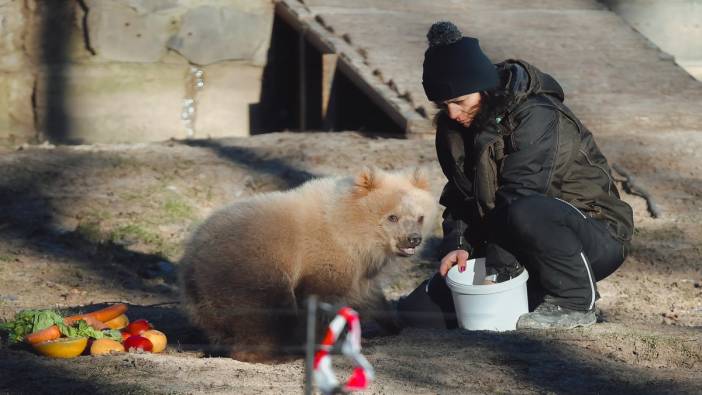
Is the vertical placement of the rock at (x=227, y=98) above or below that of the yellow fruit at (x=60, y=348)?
below

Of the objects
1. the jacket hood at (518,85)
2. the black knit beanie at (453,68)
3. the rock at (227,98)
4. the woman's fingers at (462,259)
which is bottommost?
the rock at (227,98)

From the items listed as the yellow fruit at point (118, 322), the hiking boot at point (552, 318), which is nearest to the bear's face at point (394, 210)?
the hiking boot at point (552, 318)

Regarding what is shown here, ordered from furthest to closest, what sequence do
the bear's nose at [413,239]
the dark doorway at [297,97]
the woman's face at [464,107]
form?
the dark doorway at [297,97] < the bear's nose at [413,239] < the woman's face at [464,107]

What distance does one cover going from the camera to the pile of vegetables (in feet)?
15.9

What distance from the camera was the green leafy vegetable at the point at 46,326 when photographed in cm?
498

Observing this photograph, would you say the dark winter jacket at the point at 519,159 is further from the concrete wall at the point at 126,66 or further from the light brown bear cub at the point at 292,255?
the concrete wall at the point at 126,66

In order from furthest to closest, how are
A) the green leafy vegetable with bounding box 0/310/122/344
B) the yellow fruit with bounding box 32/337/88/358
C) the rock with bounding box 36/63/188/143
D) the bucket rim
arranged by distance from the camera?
1. the rock with bounding box 36/63/188/143
2. the bucket rim
3. the green leafy vegetable with bounding box 0/310/122/344
4. the yellow fruit with bounding box 32/337/88/358

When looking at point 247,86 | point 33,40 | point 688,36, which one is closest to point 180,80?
point 247,86

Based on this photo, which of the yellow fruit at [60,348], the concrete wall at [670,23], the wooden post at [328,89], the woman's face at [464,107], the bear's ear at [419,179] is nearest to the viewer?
the yellow fruit at [60,348]

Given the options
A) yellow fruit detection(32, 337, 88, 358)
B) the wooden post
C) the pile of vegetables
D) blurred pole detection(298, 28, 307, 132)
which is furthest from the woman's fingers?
blurred pole detection(298, 28, 307, 132)

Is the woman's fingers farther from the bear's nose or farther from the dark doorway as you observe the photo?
the dark doorway

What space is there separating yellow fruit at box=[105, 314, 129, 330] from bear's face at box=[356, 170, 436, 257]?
140 centimetres

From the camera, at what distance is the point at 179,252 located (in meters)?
8.09

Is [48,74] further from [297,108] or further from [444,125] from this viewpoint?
[444,125]
